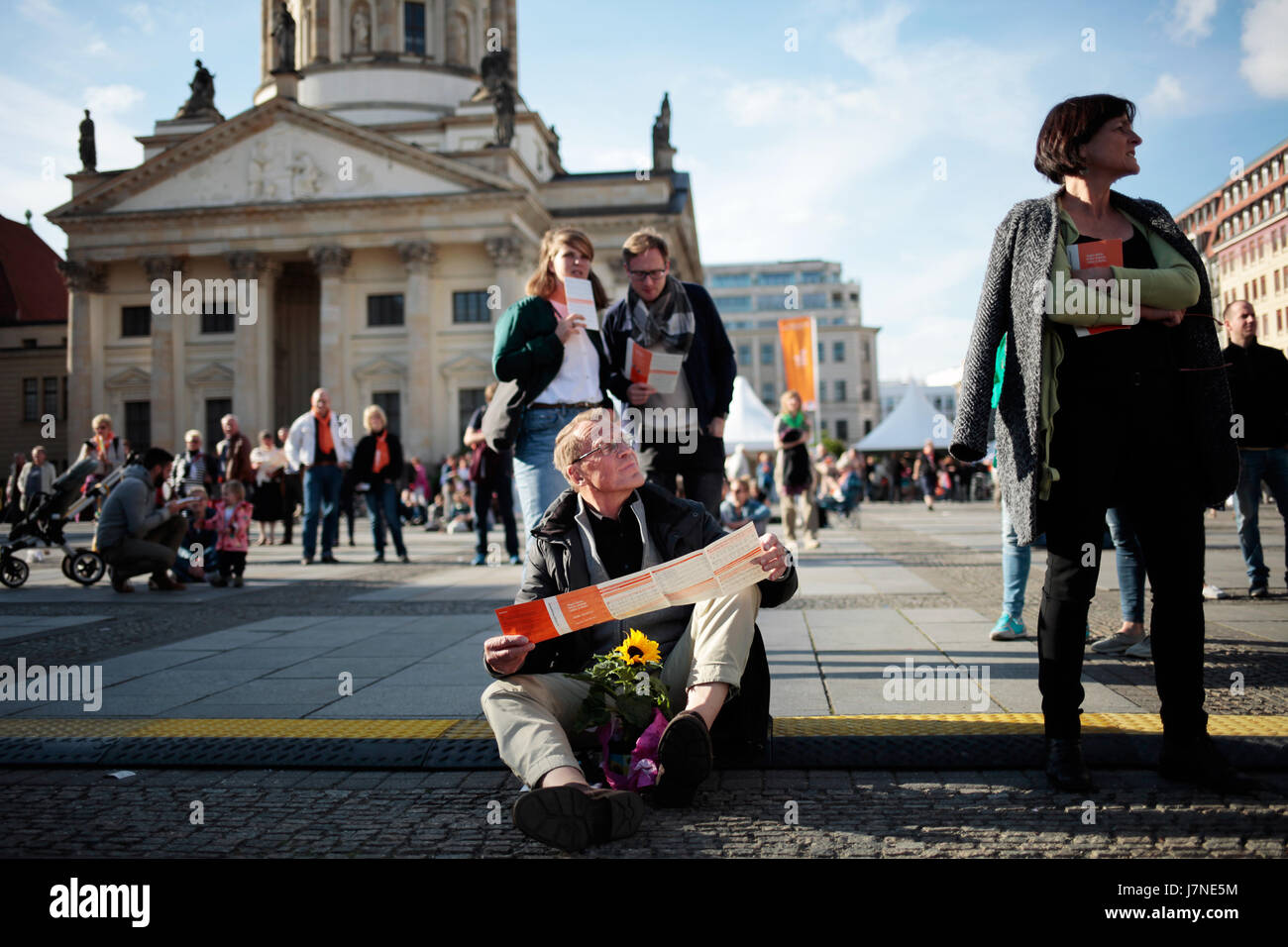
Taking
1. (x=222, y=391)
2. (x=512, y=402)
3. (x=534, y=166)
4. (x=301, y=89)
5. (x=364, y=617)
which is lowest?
(x=364, y=617)

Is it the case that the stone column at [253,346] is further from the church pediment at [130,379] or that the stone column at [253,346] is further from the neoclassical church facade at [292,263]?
the church pediment at [130,379]

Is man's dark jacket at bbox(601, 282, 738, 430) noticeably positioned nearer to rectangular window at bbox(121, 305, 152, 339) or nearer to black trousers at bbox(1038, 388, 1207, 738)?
black trousers at bbox(1038, 388, 1207, 738)

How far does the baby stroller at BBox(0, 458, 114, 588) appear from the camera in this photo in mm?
9844

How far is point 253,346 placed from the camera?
1671 inches

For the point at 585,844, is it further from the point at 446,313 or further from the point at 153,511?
the point at 446,313

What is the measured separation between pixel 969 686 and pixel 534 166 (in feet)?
160

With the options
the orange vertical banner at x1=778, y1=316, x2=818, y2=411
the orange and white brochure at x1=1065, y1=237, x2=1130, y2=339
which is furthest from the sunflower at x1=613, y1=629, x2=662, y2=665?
the orange vertical banner at x1=778, y1=316, x2=818, y2=411

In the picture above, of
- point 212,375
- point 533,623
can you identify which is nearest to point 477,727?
point 533,623

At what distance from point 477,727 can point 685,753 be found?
1.22m

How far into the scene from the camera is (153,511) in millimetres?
9242

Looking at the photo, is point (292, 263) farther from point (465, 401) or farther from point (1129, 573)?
point (1129, 573)

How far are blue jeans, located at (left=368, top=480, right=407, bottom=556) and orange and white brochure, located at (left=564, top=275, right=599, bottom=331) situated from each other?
8551 mm
